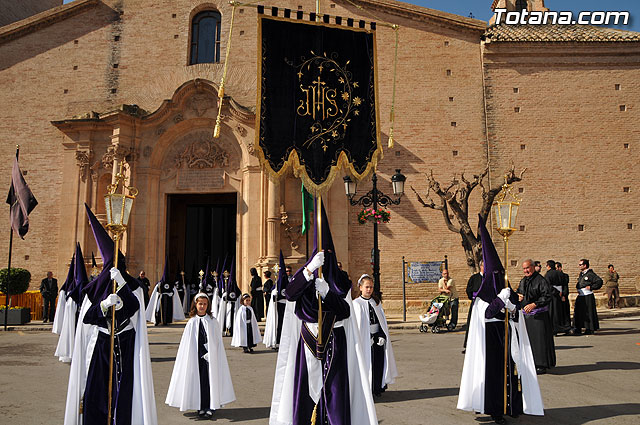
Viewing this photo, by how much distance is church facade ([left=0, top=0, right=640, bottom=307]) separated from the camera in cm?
2092

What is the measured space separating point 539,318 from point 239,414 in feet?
17.8

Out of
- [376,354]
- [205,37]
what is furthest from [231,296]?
[205,37]

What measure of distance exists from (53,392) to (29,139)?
61.1ft

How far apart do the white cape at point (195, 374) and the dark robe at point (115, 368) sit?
3.27 feet

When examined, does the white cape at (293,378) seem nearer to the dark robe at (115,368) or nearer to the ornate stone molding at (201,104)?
the dark robe at (115,368)

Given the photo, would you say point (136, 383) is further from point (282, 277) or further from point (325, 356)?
point (282, 277)

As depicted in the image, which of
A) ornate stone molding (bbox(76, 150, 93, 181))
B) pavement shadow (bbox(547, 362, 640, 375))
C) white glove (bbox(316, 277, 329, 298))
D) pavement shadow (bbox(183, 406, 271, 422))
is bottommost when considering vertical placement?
pavement shadow (bbox(183, 406, 271, 422))

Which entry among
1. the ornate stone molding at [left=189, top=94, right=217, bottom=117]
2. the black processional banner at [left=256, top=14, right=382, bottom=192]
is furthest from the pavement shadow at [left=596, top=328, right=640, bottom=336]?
the ornate stone molding at [left=189, top=94, right=217, bottom=117]

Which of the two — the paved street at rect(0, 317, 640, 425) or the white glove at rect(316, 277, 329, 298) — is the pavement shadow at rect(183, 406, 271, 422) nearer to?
the paved street at rect(0, 317, 640, 425)

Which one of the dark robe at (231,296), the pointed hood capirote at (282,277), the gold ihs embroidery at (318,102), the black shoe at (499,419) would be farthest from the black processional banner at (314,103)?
the dark robe at (231,296)

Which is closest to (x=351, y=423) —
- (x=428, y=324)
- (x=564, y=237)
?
Result: (x=428, y=324)

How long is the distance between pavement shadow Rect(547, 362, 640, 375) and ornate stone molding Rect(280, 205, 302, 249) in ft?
Result: 40.8

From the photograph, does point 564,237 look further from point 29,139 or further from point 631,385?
point 29,139

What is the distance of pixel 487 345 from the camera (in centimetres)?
676
